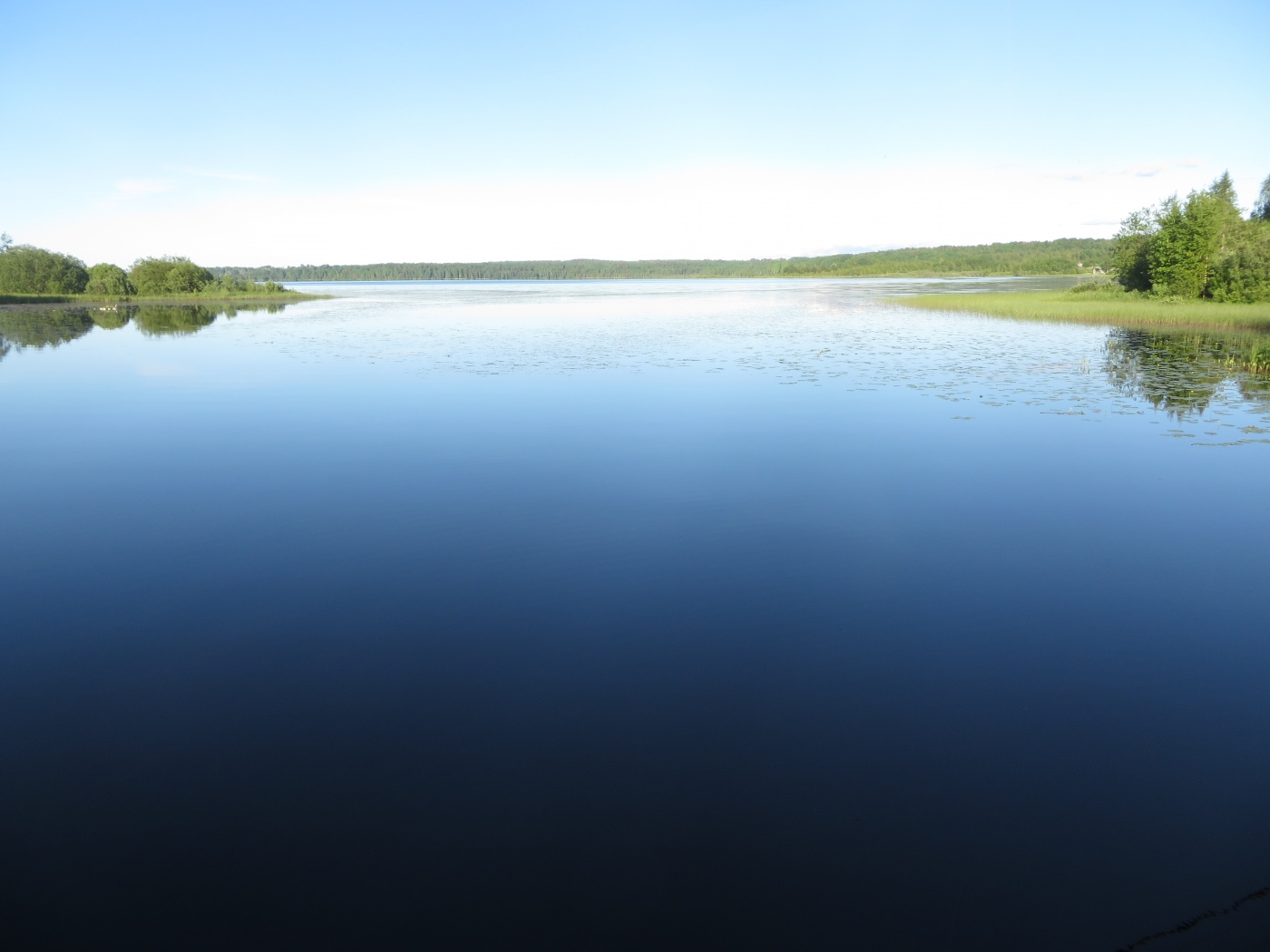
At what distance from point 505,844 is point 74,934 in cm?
157

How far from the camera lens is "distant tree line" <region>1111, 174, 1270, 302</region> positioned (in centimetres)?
2772

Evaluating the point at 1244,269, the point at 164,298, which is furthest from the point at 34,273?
the point at 1244,269

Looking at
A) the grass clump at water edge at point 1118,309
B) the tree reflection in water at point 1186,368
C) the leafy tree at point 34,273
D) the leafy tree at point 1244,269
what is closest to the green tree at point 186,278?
the leafy tree at point 34,273

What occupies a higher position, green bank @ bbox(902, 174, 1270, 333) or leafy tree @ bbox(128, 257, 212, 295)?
leafy tree @ bbox(128, 257, 212, 295)

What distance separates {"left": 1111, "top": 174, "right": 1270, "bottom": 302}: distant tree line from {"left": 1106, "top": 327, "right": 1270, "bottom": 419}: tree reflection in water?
8.42m

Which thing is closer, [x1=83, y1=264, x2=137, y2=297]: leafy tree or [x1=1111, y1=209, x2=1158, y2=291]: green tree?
[x1=1111, y1=209, x2=1158, y2=291]: green tree

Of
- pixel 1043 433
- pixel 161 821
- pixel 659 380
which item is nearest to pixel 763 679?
pixel 161 821

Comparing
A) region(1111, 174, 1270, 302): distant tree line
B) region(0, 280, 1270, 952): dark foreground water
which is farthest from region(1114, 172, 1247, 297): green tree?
region(0, 280, 1270, 952): dark foreground water

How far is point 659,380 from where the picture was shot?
15375mm

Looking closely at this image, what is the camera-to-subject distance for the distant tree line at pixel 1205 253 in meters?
27.7

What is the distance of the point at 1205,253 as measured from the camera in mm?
29391

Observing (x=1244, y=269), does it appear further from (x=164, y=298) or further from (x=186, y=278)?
(x=186, y=278)

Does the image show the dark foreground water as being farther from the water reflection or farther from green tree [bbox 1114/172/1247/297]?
green tree [bbox 1114/172/1247/297]

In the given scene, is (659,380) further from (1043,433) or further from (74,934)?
(74,934)
